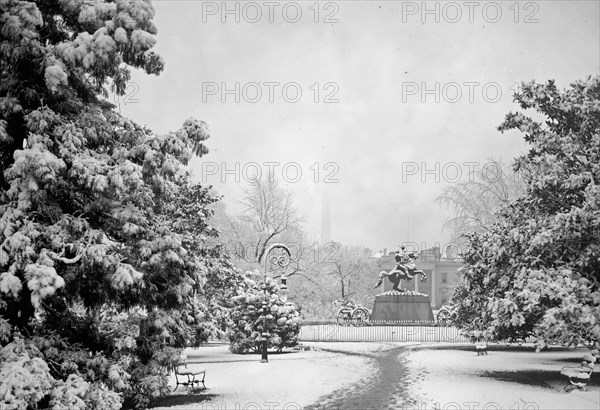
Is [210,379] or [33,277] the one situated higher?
[33,277]

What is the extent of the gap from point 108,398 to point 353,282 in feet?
190

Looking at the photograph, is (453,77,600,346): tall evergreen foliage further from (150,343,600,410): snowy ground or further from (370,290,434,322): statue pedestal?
(370,290,434,322): statue pedestal

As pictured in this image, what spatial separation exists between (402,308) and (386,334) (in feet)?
18.6

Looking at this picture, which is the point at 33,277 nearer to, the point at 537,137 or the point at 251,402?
the point at 251,402

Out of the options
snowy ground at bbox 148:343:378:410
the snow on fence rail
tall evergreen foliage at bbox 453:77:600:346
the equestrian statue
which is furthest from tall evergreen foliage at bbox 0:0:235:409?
the equestrian statue

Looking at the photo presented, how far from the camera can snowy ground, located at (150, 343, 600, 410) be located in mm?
13648

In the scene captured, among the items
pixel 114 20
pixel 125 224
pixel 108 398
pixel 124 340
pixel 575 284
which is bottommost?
pixel 108 398

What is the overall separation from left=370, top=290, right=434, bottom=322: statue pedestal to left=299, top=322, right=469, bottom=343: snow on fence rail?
2993 mm

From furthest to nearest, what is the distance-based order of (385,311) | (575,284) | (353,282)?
(353,282)
(385,311)
(575,284)

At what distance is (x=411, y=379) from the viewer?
17.5 meters

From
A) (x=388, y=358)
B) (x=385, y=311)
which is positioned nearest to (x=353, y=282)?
(x=385, y=311)

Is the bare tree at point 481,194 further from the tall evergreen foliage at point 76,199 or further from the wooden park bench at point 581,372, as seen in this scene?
the tall evergreen foliage at point 76,199

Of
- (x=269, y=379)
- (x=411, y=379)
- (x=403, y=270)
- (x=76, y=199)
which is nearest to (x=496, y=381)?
(x=411, y=379)

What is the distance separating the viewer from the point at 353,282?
213ft
